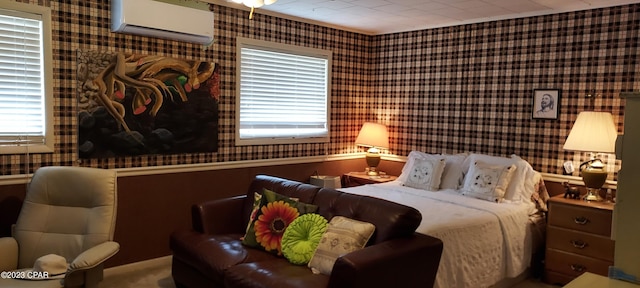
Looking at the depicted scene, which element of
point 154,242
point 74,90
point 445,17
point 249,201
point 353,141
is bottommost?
point 154,242

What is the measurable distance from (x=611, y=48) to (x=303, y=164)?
3078 mm

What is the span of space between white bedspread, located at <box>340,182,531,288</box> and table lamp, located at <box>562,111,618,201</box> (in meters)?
0.54

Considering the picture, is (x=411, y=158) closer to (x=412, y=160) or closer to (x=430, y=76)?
(x=412, y=160)

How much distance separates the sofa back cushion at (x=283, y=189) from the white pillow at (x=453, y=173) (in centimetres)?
174

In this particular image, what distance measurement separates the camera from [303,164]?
16.9 ft

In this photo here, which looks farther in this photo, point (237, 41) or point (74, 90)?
point (237, 41)

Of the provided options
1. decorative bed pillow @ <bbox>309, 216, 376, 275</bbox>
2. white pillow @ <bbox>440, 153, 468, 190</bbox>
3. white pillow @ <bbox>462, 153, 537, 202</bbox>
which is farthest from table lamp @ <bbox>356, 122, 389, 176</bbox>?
decorative bed pillow @ <bbox>309, 216, 376, 275</bbox>

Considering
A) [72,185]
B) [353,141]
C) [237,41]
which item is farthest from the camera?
[353,141]

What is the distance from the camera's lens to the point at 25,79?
3316 mm

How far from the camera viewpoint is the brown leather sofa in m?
2.42

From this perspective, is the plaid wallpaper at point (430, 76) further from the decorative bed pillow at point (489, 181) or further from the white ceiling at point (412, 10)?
the decorative bed pillow at point (489, 181)

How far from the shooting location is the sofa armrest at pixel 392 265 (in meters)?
2.31

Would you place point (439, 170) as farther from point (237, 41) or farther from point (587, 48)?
point (237, 41)

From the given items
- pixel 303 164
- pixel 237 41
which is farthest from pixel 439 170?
pixel 237 41
